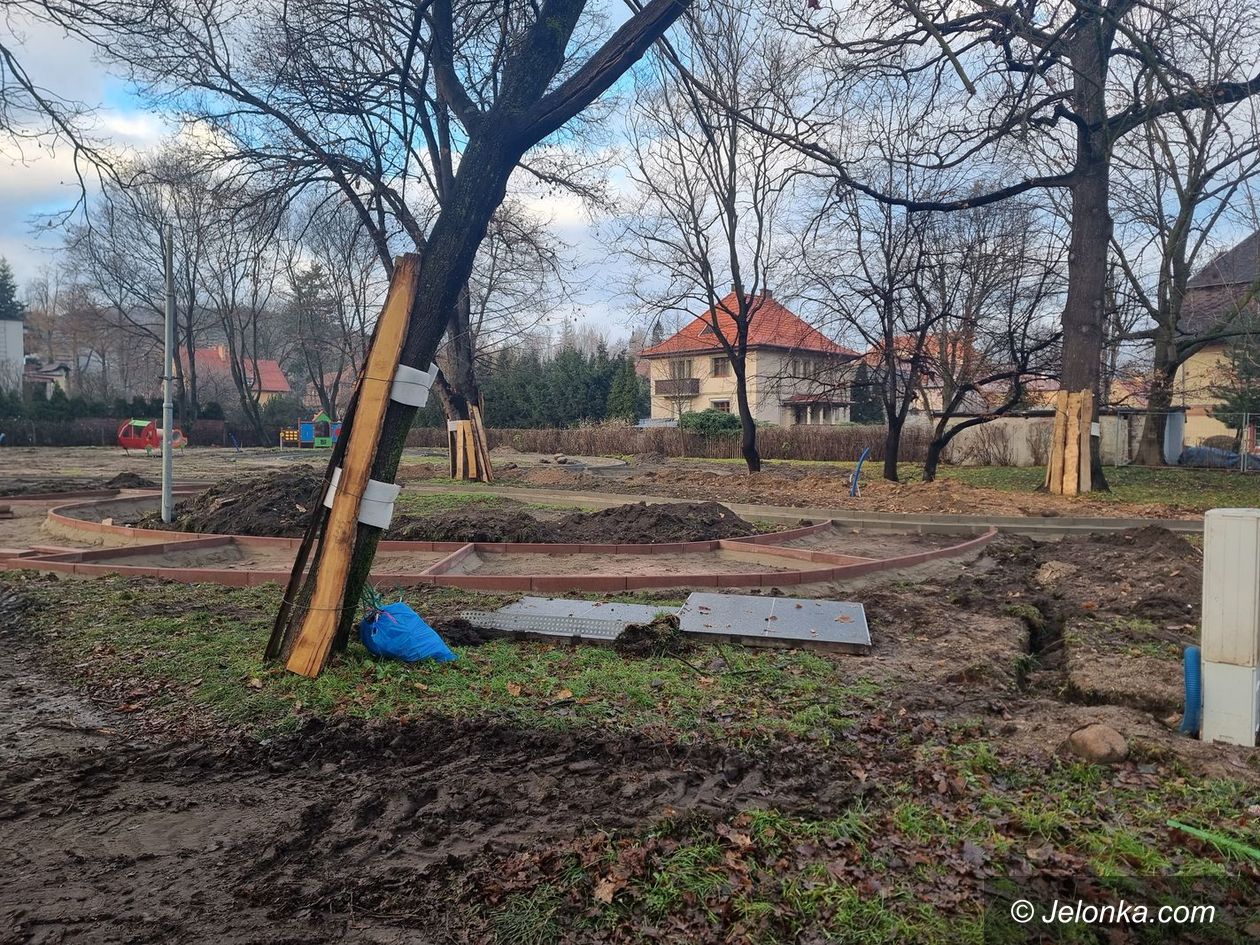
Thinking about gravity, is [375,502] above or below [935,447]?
below

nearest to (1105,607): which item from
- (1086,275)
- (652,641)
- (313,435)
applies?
(652,641)

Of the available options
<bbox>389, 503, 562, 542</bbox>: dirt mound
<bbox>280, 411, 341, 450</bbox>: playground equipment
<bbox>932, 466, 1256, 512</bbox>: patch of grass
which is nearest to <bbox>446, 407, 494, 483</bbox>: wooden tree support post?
<bbox>389, 503, 562, 542</bbox>: dirt mound

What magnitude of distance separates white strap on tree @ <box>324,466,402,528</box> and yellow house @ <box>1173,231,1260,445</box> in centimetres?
1969

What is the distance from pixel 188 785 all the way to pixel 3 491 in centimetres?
1769

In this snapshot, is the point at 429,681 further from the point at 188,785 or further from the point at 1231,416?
the point at 1231,416

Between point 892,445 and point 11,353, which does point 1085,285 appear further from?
point 11,353

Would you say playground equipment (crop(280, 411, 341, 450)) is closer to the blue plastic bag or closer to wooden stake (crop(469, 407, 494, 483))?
wooden stake (crop(469, 407, 494, 483))

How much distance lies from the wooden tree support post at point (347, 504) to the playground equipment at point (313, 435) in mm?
42917

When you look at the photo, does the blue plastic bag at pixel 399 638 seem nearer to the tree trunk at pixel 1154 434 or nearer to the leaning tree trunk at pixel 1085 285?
the leaning tree trunk at pixel 1085 285

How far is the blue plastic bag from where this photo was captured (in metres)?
4.91

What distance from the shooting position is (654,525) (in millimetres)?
11055

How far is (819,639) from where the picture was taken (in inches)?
221

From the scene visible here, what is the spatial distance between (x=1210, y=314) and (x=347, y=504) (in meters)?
33.7

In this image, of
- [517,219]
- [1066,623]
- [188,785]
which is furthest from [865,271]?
Result: [188,785]
